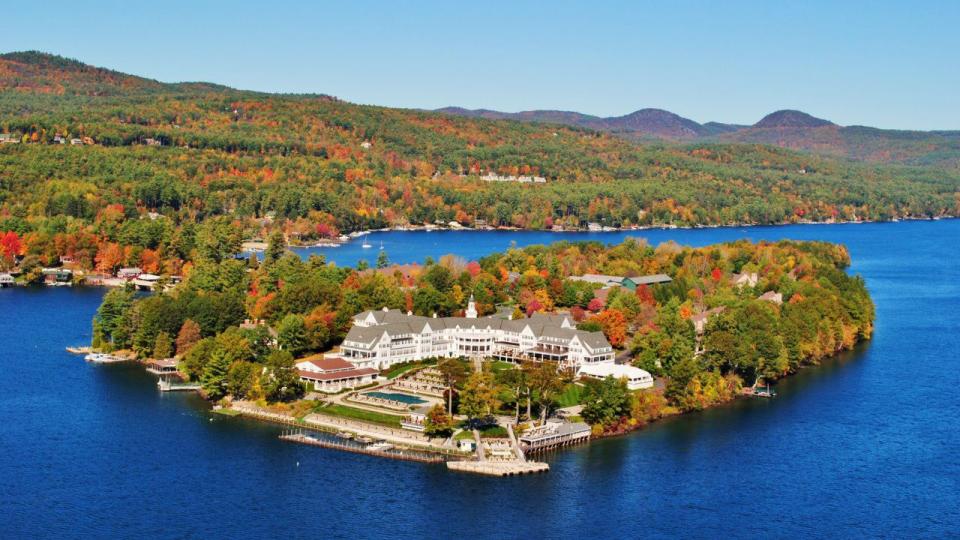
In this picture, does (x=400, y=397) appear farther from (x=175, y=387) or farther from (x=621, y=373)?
(x=175, y=387)

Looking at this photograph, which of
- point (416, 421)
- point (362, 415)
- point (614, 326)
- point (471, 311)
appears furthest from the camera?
point (471, 311)

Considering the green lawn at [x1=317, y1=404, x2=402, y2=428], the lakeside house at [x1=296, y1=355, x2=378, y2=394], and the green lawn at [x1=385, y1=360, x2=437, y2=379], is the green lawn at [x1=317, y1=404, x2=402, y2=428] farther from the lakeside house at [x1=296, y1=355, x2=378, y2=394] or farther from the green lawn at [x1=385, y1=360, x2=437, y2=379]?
the green lawn at [x1=385, y1=360, x2=437, y2=379]

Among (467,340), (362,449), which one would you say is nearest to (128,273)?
(467,340)

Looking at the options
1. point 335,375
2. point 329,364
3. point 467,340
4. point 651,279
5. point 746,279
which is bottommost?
point 335,375

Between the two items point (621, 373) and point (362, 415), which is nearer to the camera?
point (362, 415)

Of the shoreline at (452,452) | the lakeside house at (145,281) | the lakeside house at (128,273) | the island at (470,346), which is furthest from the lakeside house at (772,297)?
the lakeside house at (128,273)

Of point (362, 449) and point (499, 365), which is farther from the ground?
point (499, 365)

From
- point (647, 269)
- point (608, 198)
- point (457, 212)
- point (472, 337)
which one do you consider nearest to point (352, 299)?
point (472, 337)
